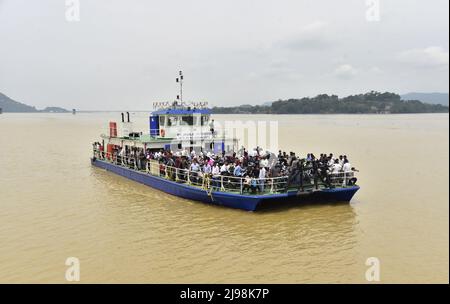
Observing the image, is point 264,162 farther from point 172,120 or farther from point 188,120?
point 172,120

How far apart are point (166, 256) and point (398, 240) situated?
23.3 ft

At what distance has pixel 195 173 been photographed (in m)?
15.9

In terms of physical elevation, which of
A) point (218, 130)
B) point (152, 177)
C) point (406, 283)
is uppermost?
point (218, 130)

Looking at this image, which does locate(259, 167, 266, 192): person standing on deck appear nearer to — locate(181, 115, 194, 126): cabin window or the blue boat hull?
the blue boat hull

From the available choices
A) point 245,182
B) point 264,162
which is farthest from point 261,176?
point 264,162

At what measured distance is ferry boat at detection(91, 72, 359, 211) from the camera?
46.2ft

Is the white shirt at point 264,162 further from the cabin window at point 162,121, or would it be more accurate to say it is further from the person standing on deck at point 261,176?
the cabin window at point 162,121

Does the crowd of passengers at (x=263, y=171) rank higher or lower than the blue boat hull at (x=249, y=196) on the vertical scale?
higher

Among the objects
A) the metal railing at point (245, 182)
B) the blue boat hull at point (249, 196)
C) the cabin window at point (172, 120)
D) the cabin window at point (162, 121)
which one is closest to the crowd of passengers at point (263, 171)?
the metal railing at point (245, 182)

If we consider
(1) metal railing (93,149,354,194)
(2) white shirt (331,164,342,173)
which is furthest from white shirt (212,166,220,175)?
(2) white shirt (331,164,342,173)

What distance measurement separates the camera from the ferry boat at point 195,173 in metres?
14.1

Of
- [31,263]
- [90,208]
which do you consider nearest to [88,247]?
[31,263]

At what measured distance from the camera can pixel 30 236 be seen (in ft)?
40.8
